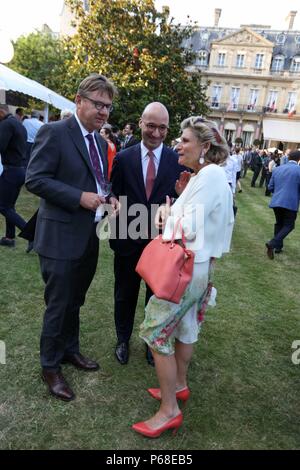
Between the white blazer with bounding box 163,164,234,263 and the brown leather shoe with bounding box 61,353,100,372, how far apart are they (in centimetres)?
148

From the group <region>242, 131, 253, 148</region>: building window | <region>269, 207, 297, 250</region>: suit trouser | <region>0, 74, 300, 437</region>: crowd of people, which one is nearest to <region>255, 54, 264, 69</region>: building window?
<region>242, 131, 253, 148</region>: building window

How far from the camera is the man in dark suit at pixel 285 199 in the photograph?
6.73 meters

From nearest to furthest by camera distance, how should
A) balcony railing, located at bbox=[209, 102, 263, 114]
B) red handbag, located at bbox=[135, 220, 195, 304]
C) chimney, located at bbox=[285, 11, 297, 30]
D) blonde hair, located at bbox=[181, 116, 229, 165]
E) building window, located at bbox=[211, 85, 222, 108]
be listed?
red handbag, located at bbox=[135, 220, 195, 304] < blonde hair, located at bbox=[181, 116, 229, 165] < balcony railing, located at bbox=[209, 102, 263, 114] < building window, located at bbox=[211, 85, 222, 108] < chimney, located at bbox=[285, 11, 297, 30]

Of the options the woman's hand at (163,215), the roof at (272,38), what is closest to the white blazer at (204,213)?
the woman's hand at (163,215)

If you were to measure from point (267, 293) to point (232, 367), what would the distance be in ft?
6.79

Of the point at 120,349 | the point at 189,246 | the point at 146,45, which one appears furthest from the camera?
the point at 146,45

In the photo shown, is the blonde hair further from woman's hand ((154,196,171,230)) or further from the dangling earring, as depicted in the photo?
woman's hand ((154,196,171,230))

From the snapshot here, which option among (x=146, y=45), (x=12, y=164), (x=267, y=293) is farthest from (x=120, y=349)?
(x=146, y=45)

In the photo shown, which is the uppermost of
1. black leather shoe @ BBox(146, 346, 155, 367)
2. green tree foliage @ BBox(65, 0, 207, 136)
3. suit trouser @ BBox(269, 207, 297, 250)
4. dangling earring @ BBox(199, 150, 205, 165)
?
green tree foliage @ BBox(65, 0, 207, 136)

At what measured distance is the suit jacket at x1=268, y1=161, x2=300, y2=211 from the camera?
6.72m

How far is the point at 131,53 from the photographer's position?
14070mm

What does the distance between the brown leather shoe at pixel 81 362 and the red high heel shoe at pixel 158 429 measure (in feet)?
2.37
